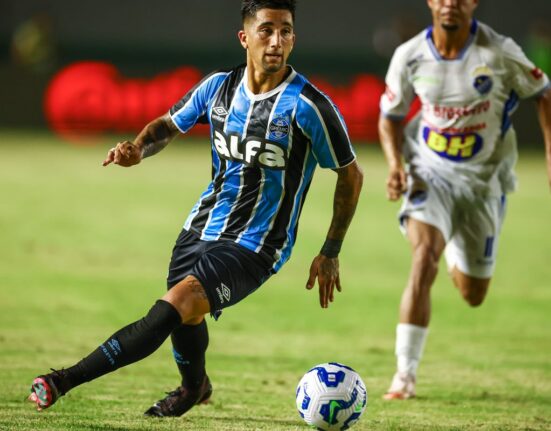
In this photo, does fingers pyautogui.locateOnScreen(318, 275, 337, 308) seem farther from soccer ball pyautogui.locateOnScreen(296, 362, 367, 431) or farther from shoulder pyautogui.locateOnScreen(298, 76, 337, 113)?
shoulder pyautogui.locateOnScreen(298, 76, 337, 113)

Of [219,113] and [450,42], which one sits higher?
[450,42]

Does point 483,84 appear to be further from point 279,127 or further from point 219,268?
point 219,268

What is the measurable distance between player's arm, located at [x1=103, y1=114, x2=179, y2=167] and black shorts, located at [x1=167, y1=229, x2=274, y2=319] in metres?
0.50

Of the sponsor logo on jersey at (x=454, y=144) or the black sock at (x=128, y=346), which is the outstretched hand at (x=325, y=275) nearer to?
the black sock at (x=128, y=346)

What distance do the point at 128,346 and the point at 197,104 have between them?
4.70ft

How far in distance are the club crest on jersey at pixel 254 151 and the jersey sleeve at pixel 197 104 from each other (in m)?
0.26

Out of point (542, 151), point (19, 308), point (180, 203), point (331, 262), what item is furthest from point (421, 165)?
point (542, 151)

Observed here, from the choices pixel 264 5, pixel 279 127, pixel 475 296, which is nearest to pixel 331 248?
pixel 279 127

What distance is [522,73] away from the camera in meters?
7.45

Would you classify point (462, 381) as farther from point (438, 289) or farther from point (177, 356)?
point (438, 289)

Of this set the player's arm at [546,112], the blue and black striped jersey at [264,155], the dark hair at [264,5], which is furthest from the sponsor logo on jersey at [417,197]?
the dark hair at [264,5]

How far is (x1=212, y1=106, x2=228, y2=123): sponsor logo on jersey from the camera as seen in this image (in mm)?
5660

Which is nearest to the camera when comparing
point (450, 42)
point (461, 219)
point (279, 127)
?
point (279, 127)

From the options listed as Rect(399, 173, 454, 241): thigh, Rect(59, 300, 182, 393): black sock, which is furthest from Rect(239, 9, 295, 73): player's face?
Rect(399, 173, 454, 241): thigh
